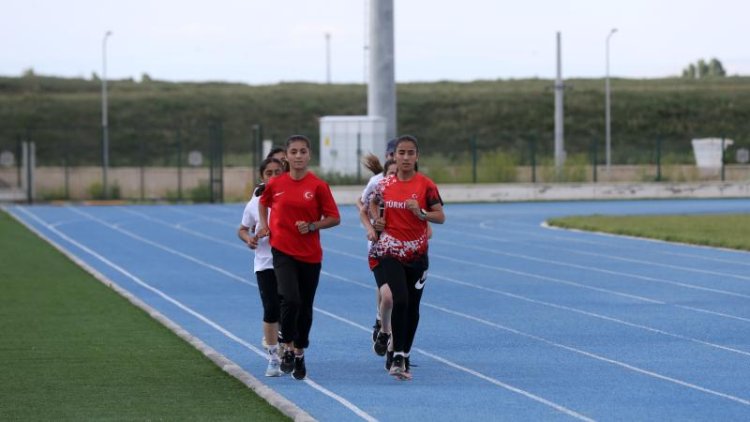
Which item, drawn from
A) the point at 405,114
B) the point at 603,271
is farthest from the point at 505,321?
the point at 405,114

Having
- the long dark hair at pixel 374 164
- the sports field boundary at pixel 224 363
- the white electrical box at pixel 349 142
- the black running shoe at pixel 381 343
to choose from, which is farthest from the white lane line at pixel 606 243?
the white electrical box at pixel 349 142

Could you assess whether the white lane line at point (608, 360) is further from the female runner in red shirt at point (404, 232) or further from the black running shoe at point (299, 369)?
the black running shoe at point (299, 369)

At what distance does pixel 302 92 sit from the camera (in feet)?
333

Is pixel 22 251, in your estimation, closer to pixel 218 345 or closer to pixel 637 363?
pixel 218 345

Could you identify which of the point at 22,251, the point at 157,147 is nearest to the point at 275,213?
the point at 22,251

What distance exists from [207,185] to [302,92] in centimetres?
5054

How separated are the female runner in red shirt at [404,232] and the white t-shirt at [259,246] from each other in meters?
Answer: 0.87

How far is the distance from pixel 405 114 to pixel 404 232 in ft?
269

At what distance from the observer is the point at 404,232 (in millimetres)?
11352

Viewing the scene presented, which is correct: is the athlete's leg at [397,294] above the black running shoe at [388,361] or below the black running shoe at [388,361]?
above

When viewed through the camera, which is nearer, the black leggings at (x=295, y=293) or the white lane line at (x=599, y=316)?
the black leggings at (x=295, y=293)

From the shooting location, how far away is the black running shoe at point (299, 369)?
438 inches

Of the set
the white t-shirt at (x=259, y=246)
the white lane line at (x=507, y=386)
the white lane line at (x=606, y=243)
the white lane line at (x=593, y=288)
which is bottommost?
the white lane line at (x=593, y=288)

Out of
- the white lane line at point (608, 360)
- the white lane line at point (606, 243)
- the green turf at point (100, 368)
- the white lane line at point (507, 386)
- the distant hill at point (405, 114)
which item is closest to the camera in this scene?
the white lane line at point (507, 386)
